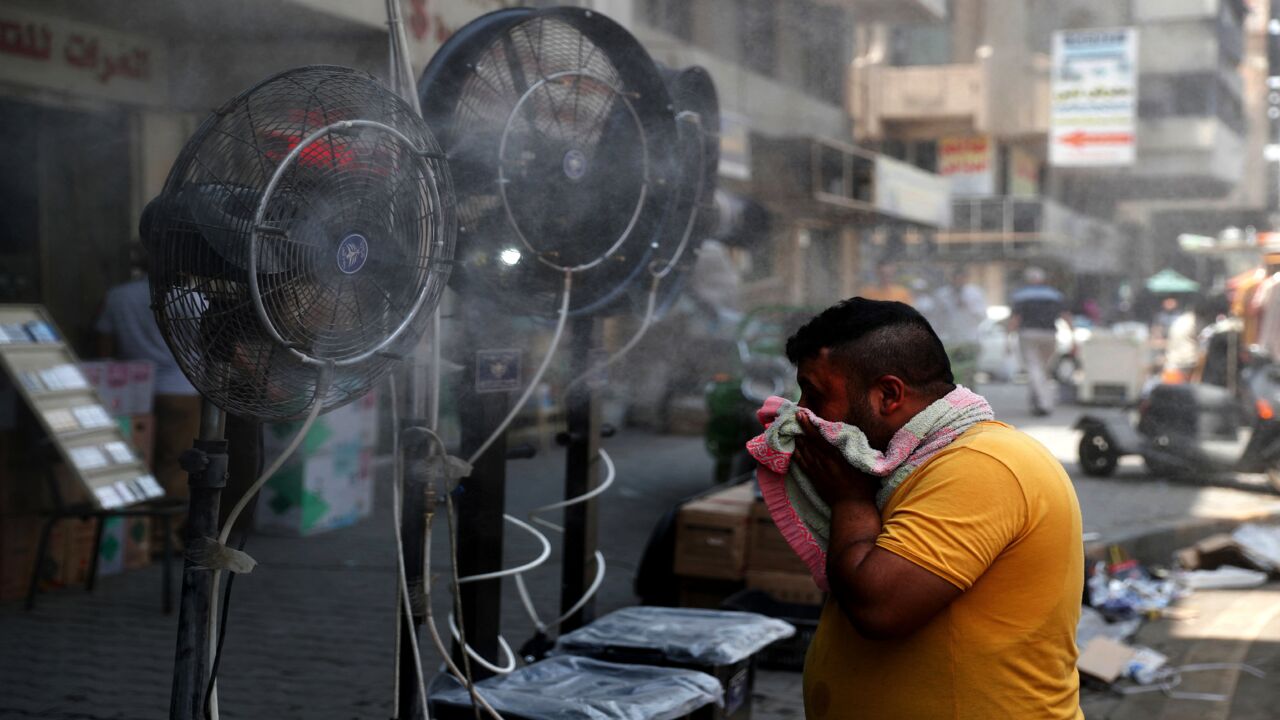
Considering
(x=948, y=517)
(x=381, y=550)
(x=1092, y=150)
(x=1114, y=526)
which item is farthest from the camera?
(x=1092, y=150)

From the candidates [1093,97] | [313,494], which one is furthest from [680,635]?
[1093,97]

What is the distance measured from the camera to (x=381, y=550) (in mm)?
7094

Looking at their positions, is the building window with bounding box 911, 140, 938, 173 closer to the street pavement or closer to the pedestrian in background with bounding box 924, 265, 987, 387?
the pedestrian in background with bounding box 924, 265, 987, 387

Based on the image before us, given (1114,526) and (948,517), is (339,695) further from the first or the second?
(1114,526)

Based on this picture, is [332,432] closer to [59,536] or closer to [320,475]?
[320,475]

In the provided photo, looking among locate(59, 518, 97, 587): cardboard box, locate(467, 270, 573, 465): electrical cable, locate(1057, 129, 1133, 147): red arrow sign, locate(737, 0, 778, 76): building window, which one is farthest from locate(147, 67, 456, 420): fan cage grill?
locate(1057, 129, 1133, 147): red arrow sign

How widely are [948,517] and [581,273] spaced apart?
1.78m

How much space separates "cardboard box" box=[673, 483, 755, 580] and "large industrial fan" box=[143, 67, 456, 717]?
9.97 ft

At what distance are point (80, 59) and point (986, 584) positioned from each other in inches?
294

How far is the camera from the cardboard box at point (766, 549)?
17.4ft

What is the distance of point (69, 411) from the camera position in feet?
18.3

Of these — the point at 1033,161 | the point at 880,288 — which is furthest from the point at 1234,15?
the point at 880,288

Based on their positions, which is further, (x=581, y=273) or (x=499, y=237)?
(x=581, y=273)

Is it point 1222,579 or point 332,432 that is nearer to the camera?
point 1222,579
